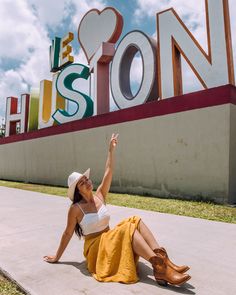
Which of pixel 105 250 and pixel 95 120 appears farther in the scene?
pixel 95 120

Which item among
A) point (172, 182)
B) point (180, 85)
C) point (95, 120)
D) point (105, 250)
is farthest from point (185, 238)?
point (95, 120)

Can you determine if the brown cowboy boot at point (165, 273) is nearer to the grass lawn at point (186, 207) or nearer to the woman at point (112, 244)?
the woman at point (112, 244)

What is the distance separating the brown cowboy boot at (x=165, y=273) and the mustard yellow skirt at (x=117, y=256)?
279 millimetres

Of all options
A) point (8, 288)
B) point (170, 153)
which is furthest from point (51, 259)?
point (170, 153)

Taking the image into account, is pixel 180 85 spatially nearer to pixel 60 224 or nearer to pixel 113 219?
pixel 113 219

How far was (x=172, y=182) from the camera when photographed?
9641 mm

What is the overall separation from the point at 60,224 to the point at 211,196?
4320mm

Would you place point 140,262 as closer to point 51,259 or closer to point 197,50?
point 51,259

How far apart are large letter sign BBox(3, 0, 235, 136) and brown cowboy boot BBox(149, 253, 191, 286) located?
7316mm

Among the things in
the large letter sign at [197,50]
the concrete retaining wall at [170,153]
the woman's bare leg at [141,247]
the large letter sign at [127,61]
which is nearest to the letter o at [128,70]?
the large letter sign at [127,61]

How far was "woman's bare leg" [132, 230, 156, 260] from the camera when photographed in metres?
2.89

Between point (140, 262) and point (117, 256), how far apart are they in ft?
2.20

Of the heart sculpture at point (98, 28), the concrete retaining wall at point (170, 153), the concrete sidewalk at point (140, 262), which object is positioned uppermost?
the heart sculpture at point (98, 28)

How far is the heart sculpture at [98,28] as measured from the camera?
43.7ft
